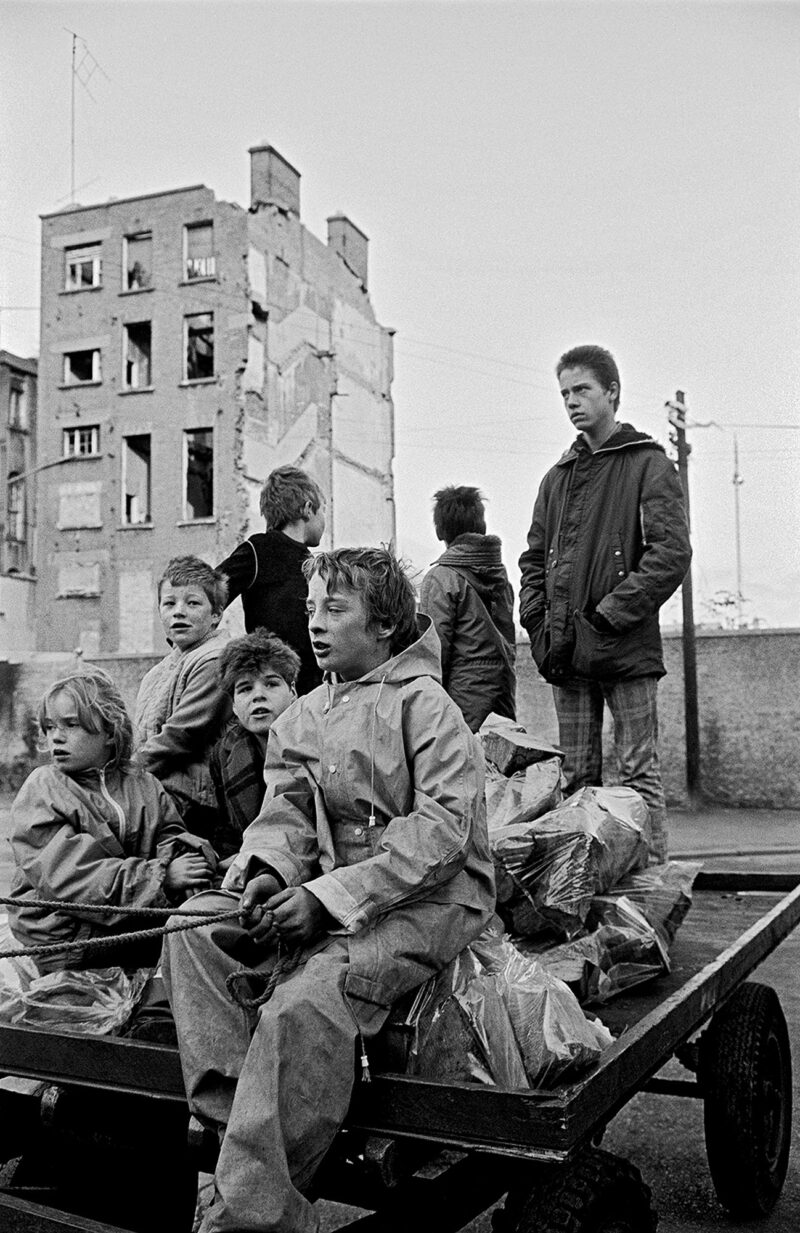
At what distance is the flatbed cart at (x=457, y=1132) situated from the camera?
2.08 m

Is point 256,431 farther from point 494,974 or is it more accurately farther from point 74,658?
point 494,974

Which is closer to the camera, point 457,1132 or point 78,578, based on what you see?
point 457,1132

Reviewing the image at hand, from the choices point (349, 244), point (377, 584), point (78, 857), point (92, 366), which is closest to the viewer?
point (377, 584)

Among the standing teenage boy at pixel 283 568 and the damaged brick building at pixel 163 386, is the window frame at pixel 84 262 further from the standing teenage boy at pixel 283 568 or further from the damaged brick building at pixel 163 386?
the standing teenage boy at pixel 283 568

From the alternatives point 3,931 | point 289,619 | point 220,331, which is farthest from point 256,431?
point 3,931

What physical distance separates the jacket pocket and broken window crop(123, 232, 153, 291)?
1197 inches

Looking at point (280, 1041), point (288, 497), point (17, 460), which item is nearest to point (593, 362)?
point (288, 497)

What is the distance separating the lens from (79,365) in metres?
33.6

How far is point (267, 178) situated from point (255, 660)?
3142 centimetres

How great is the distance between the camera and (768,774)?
39.5ft

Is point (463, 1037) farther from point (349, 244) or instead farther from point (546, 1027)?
point (349, 244)

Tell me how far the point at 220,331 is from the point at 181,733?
2899cm

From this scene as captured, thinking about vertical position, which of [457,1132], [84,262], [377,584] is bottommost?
[457,1132]

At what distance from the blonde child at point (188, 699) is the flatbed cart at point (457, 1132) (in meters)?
1.27
